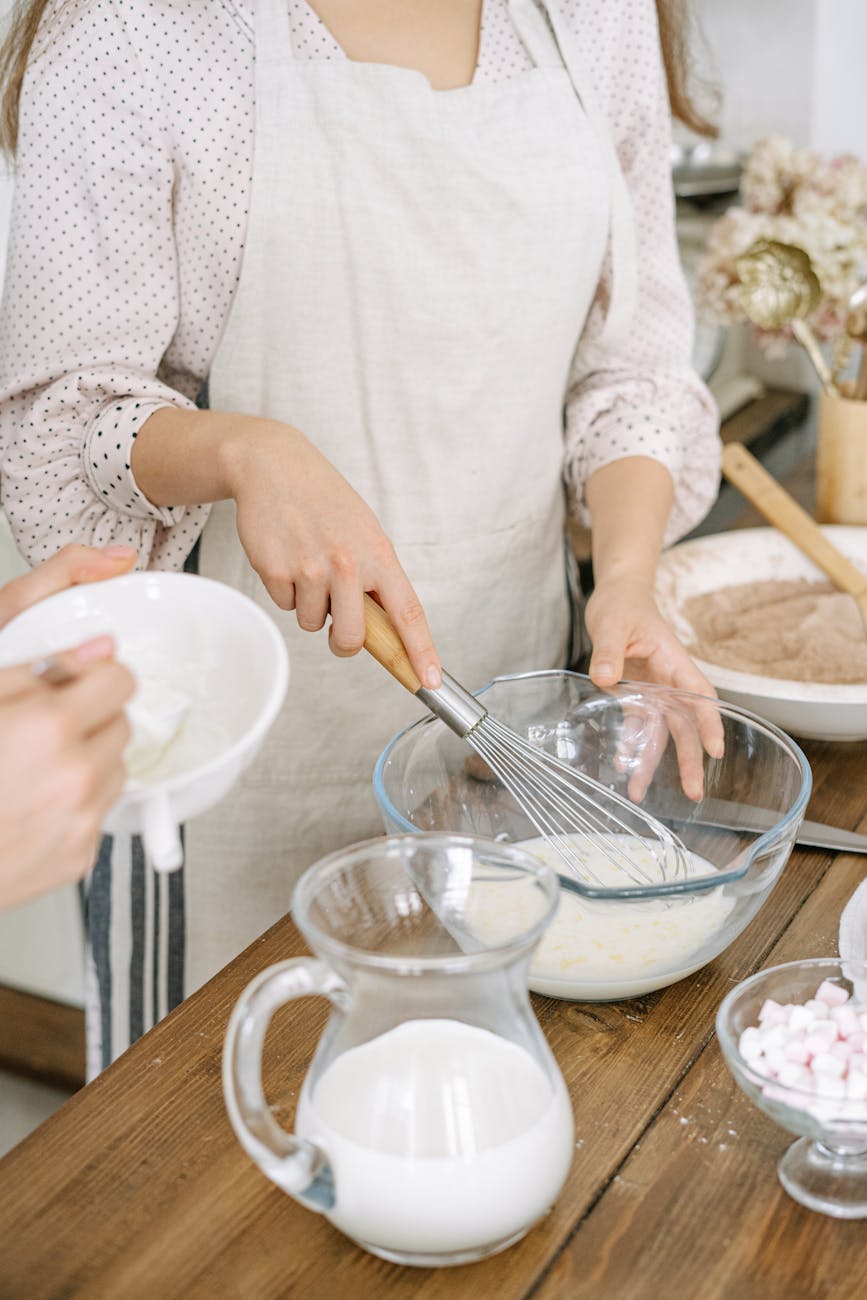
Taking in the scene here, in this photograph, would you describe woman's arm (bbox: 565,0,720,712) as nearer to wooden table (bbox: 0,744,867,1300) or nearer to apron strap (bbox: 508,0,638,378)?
apron strap (bbox: 508,0,638,378)

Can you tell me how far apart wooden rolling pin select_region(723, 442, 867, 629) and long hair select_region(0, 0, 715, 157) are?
1.10ft

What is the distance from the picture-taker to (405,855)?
64 centimetres

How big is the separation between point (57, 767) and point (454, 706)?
368 millimetres

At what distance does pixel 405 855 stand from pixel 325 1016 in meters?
0.17

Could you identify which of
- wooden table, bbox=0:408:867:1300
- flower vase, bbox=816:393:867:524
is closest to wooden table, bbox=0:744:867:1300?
wooden table, bbox=0:408:867:1300

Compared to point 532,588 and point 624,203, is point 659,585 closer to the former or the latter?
point 532,588

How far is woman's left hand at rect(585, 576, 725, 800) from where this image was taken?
0.90 m

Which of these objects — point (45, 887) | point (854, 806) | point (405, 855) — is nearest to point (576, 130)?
point (854, 806)

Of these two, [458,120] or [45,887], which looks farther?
[458,120]

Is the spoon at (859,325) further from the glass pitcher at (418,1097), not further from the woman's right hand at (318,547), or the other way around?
the glass pitcher at (418,1097)

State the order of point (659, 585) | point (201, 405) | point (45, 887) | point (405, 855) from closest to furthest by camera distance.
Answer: point (45, 887)
point (405, 855)
point (201, 405)
point (659, 585)

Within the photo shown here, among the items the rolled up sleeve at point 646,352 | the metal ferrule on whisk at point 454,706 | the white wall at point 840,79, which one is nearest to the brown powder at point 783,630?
the rolled up sleeve at point 646,352

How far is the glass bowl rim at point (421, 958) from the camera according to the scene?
0.54 meters

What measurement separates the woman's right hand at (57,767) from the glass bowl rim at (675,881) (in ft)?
0.66
